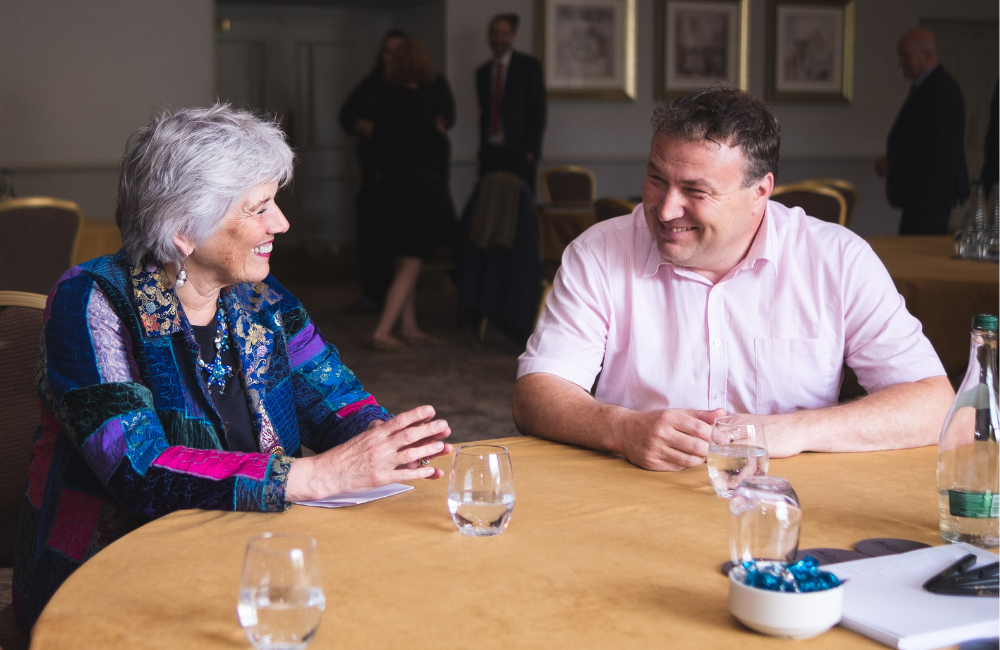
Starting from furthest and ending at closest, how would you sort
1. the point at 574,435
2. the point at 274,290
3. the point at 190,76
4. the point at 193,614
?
1. the point at 190,76
2. the point at 274,290
3. the point at 574,435
4. the point at 193,614

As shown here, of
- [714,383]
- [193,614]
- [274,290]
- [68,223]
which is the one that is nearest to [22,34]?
[68,223]

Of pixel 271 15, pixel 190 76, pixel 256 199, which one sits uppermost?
pixel 271 15

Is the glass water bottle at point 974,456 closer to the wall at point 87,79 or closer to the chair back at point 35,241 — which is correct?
the chair back at point 35,241

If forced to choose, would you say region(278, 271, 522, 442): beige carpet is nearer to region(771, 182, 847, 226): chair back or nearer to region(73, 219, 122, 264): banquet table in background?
region(73, 219, 122, 264): banquet table in background

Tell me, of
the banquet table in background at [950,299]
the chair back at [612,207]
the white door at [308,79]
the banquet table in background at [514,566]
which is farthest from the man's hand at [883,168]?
the banquet table in background at [514,566]

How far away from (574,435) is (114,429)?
671mm

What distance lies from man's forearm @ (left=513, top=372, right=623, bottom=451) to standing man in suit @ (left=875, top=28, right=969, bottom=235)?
4912 mm

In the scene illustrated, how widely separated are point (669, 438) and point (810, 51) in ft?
27.3

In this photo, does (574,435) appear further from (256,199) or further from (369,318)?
(369,318)

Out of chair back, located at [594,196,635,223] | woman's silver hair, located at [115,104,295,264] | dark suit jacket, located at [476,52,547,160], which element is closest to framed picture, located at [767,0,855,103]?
dark suit jacket, located at [476,52,547,160]

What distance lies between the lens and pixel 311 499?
1253 mm

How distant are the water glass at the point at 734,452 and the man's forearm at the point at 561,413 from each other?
21 centimetres

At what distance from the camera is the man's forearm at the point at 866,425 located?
4.75 ft

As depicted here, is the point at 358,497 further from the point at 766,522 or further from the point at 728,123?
the point at 728,123
